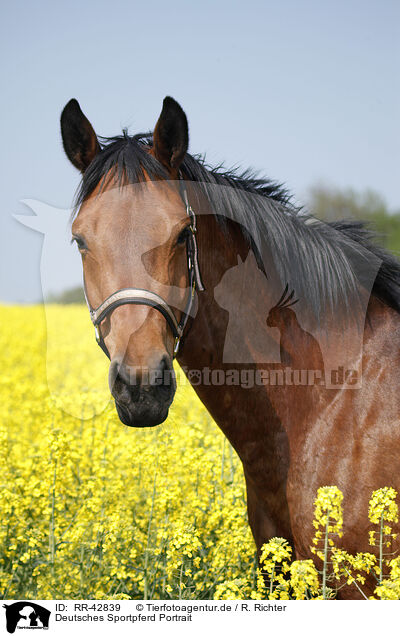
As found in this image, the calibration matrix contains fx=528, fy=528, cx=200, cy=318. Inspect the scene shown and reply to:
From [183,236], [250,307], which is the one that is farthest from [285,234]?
[183,236]

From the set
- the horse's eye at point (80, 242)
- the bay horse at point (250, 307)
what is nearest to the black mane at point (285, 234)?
the bay horse at point (250, 307)

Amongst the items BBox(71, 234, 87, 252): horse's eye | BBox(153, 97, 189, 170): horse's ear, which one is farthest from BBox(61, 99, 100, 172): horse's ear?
BBox(71, 234, 87, 252): horse's eye

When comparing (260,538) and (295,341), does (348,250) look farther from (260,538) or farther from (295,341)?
(260,538)

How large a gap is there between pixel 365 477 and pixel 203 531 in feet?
5.22

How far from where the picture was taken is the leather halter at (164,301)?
2342mm

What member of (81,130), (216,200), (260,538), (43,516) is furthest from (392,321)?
(43,516)

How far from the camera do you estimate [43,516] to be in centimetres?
437

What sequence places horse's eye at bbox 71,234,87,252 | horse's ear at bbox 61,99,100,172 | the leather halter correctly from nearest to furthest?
the leather halter → horse's eye at bbox 71,234,87,252 → horse's ear at bbox 61,99,100,172

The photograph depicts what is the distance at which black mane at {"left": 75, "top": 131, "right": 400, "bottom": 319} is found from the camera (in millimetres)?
2668

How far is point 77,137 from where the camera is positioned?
272cm

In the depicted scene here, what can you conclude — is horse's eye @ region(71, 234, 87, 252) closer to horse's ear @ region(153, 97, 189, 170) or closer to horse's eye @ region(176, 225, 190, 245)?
horse's eye @ region(176, 225, 190, 245)

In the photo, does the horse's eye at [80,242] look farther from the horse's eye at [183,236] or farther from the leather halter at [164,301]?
the horse's eye at [183,236]

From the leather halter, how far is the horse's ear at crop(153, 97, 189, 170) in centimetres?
12

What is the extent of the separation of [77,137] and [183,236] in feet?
2.59
